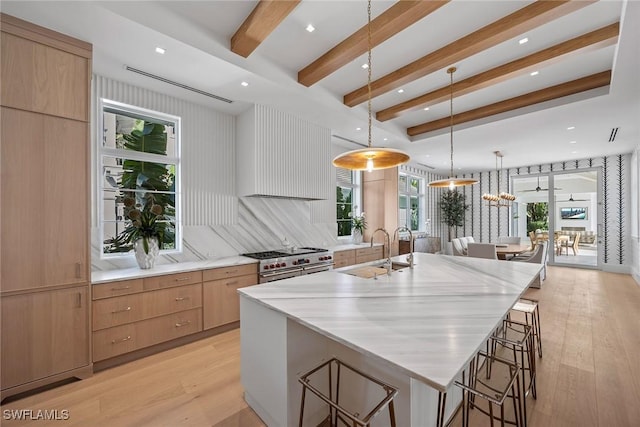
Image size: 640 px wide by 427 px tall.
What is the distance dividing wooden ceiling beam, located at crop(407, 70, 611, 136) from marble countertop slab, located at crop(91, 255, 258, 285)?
3954 millimetres

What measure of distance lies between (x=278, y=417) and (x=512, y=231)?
8.77m

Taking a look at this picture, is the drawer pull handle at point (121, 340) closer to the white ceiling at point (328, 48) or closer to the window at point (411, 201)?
the white ceiling at point (328, 48)

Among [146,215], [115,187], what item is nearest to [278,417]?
[146,215]

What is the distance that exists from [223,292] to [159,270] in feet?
2.39

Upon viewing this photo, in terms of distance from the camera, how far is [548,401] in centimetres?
198

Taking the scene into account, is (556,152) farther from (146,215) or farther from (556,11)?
(146,215)

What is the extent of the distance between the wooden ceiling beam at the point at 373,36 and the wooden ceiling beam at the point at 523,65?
1.56 m

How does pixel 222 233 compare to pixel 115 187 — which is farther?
pixel 222 233

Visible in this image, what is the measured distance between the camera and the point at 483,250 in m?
4.75

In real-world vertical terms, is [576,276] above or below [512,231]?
below

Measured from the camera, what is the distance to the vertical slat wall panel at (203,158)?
131 inches

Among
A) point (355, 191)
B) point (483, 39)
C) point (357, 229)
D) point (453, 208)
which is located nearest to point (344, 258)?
point (357, 229)

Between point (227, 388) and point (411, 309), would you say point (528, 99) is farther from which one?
point (227, 388)

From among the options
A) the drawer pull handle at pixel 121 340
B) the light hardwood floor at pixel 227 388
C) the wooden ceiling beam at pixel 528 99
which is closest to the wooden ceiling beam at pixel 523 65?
the wooden ceiling beam at pixel 528 99
